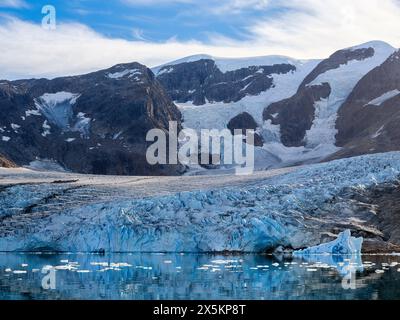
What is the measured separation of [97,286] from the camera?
79.7 ft

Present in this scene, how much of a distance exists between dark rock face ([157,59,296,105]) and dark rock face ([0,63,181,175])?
898 inches

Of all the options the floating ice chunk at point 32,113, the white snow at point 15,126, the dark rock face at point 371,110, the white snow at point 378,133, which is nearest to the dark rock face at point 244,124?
the dark rock face at point 371,110

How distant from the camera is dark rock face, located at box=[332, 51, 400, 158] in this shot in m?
118

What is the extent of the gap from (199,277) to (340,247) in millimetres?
12257

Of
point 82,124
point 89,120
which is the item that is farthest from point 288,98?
point 82,124

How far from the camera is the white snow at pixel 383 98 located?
436 ft

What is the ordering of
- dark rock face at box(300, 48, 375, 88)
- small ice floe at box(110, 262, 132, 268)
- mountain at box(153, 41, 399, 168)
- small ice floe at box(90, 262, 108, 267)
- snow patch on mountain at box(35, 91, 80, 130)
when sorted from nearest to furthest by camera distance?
small ice floe at box(110, 262, 132, 268), small ice floe at box(90, 262, 108, 267), mountain at box(153, 41, 399, 168), snow patch on mountain at box(35, 91, 80, 130), dark rock face at box(300, 48, 375, 88)

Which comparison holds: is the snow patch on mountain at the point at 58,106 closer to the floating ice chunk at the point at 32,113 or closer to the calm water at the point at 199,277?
the floating ice chunk at the point at 32,113

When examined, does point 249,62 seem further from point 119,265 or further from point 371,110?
point 119,265

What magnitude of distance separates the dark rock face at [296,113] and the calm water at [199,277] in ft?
353

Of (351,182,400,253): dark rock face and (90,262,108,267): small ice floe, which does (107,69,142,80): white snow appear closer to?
(351,182,400,253): dark rock face

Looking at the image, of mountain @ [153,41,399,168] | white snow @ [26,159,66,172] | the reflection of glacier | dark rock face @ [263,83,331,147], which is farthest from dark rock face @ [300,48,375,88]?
the reflection of glacier

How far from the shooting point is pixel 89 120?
13862cm

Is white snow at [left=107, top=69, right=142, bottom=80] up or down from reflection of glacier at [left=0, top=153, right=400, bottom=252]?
up
